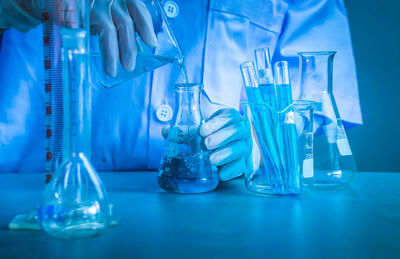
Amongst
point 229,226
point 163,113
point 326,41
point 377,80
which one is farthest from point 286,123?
point 377,80

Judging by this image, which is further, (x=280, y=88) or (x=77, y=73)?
(x=280, y=88)

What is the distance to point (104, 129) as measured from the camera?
1.57 m

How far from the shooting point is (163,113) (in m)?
Result: 1.51

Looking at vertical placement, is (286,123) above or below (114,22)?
below

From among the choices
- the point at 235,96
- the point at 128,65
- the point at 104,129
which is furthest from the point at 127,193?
the point at 235,96

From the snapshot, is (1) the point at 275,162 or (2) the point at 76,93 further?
(1) the point at 275,162

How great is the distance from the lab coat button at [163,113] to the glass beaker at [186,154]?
21.2 inches

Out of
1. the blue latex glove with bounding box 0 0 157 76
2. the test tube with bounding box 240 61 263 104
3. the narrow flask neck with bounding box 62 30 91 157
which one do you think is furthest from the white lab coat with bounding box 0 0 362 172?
the narrow flask neck with bounding box 62 30 91 157

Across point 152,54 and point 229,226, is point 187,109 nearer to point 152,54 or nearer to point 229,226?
point 152,54

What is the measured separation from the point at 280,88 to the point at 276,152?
13 centimetres

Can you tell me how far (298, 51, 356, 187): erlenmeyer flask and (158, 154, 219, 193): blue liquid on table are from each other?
0.25 metres

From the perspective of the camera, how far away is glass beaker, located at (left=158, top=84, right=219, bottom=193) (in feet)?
2.98

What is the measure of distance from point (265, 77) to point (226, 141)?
0.22 m

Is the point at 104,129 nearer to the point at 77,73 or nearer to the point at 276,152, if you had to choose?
the point at 276,152
